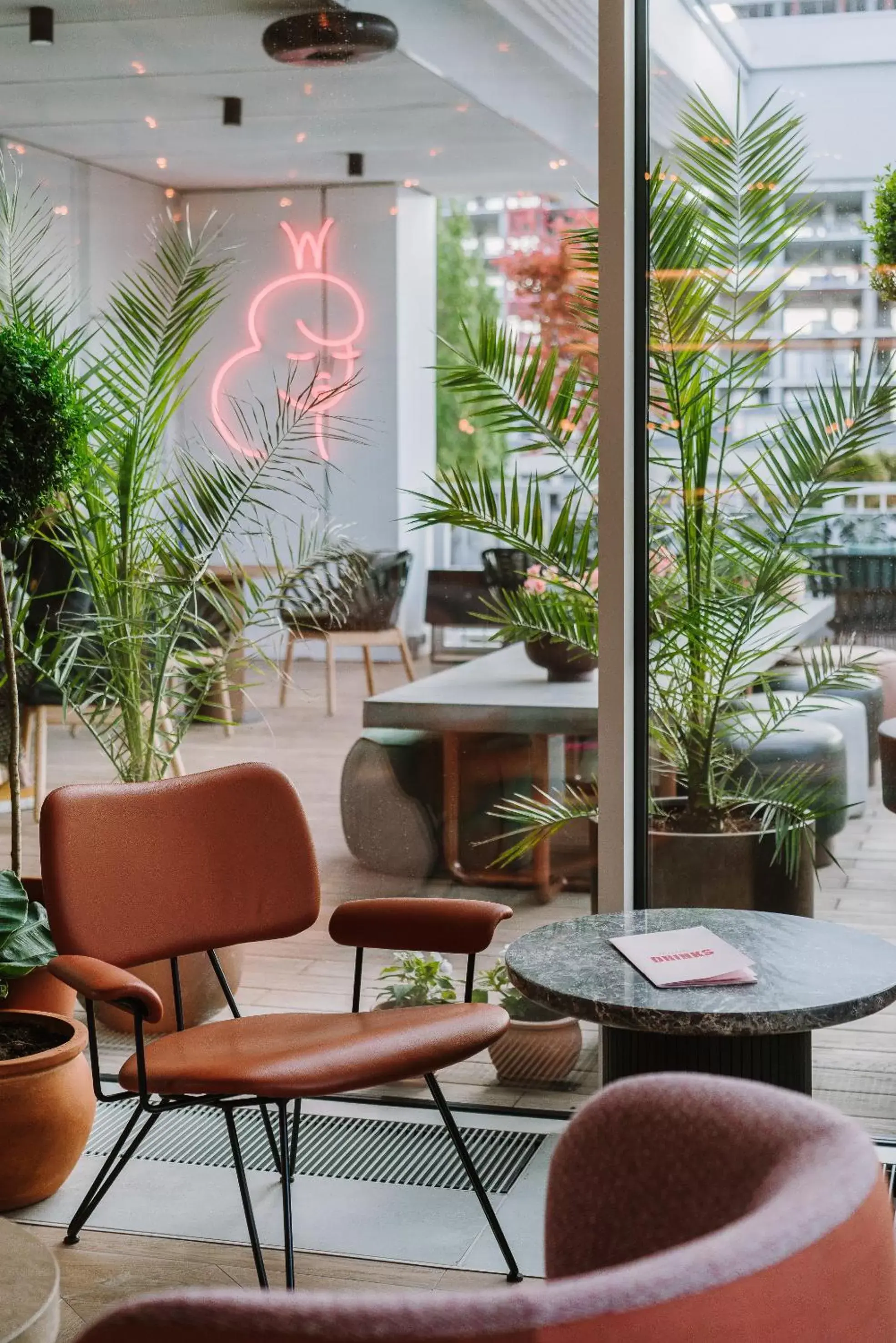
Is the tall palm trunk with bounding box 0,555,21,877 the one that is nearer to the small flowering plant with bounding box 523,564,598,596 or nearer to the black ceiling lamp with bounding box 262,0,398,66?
the small flowering plant with bounding box 523,564,598,596

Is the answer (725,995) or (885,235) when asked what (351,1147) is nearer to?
(725,995)

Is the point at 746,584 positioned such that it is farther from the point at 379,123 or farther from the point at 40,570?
the point at 40,570

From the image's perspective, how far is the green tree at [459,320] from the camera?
3.47 meters

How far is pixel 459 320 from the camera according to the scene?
137 inches

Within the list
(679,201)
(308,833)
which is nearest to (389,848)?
(308,833)

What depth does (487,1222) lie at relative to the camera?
2939 millimetres

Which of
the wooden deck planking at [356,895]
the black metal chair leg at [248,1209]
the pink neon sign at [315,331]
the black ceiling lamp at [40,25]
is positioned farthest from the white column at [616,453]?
the black ceiling lamp at [40,25]

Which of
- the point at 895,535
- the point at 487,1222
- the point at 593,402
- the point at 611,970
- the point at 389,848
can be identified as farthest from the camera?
the point at 389,848

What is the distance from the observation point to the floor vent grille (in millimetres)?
3154

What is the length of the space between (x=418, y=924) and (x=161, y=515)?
1.45m

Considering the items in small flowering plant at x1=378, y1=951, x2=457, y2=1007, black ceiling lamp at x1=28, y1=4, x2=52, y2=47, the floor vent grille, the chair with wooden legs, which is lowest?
the floor vent grille

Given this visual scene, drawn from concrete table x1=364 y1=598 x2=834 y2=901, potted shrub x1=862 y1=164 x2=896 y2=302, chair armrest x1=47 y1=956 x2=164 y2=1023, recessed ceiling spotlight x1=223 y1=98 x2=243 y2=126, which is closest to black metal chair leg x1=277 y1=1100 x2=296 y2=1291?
chair armrest x1=47 y1=956 x2=164 y2=1023

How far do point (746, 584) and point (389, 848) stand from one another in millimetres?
1076

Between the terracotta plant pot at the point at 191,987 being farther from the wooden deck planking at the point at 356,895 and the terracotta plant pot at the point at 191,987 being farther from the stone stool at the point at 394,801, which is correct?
the stone stool at the point at 394,801
